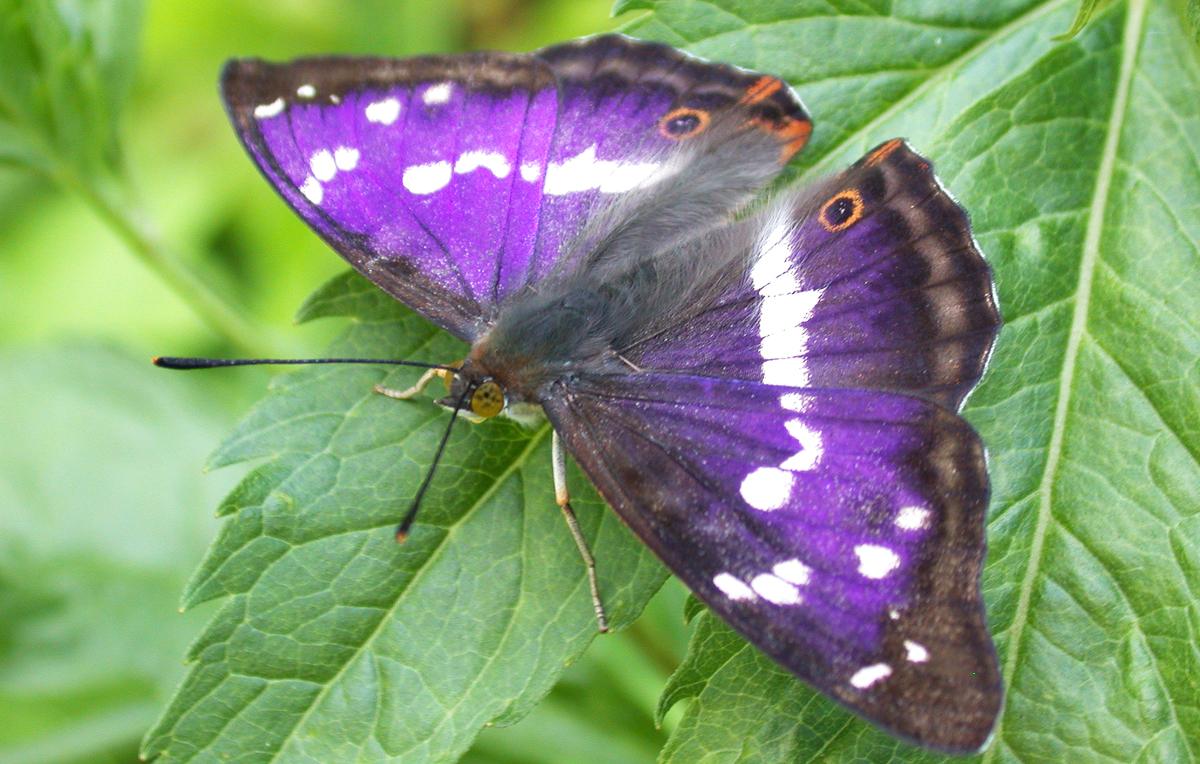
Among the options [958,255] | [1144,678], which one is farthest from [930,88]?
[1144,678]

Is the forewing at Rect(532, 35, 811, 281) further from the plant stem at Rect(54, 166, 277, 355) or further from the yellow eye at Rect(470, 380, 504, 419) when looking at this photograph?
the plant stem at Rect(54, 166, 277, 355)

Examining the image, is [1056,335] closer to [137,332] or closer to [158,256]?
[158,256]

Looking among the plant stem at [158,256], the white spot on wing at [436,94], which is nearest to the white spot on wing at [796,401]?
the white spot on wing at [436,94]

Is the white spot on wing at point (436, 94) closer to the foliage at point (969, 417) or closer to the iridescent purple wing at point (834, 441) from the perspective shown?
the foliage at point (969, 417)

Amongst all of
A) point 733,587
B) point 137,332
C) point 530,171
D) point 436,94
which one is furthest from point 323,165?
point 137,332

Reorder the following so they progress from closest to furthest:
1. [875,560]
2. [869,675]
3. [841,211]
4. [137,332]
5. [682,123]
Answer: [869,675], [875,560], [841,211], [682,123], [137,332]
